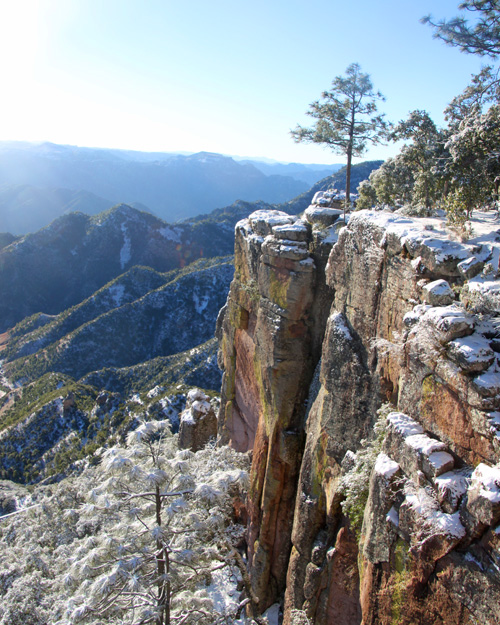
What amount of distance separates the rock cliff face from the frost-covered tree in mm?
3338

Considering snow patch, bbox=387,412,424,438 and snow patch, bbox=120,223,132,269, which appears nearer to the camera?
snow patch, bbox=387,412,424,438

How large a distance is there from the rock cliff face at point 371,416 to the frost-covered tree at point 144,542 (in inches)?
131

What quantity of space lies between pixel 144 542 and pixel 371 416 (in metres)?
9.23

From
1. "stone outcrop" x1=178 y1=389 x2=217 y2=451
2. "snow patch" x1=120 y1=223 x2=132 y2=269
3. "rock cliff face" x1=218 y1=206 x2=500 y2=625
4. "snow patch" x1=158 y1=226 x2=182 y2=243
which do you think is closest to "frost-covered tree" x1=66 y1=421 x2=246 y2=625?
"rock cliff face" x1=218 y1=206 x2=500 y2=625

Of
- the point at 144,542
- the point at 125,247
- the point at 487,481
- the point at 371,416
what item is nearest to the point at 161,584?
the point at 144,542

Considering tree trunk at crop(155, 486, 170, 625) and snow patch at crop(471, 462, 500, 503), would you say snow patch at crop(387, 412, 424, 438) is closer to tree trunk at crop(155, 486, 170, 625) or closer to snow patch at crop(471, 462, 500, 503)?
snow patch at crop(471, 462, 500, 503)

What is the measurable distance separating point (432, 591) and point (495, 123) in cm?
1247

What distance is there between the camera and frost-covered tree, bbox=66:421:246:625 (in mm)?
12414

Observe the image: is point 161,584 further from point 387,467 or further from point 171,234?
point 171,234

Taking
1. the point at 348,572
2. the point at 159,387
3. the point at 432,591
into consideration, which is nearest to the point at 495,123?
the point at 432,591

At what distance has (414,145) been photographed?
18812 mm

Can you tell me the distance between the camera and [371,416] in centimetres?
1189

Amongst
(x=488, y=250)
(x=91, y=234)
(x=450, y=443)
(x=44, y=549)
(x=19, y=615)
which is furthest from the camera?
(x=91, y=234)

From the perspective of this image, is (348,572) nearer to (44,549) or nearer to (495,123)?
(495,123)
